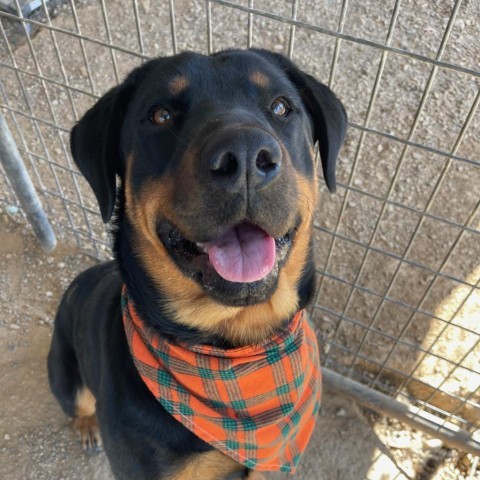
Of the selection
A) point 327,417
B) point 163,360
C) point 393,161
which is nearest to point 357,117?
point 393,161

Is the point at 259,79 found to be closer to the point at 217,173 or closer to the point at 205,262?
the point at 217,173

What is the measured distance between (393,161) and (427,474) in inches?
74.2

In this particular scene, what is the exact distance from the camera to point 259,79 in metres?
1.58

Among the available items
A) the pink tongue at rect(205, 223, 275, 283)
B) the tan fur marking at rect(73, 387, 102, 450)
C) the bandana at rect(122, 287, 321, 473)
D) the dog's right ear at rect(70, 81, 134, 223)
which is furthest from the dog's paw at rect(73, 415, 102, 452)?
the pink tongue at rect(205, 223, 275, 283)

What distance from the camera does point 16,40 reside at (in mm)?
4016

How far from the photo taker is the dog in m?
1.38

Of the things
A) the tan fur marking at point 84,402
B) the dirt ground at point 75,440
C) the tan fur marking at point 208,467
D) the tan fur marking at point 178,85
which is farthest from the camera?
the dirt ground at point 75,440

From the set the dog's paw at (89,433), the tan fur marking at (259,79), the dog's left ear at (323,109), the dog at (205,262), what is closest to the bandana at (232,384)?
the dog at (205,262)

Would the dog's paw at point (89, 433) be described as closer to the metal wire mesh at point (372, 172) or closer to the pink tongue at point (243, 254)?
the metal wire mesh at point (372, 172)

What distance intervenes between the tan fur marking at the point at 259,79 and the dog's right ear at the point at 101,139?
1.30ft

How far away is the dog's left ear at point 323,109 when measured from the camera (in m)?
1.70

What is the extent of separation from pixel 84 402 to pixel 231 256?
4.45 ft

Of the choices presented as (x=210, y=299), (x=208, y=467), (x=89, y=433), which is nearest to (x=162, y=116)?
(x=210, y=299)

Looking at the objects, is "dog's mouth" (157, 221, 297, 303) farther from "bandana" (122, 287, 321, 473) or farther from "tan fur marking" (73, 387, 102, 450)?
"tan fur marking" (73, 387, 102, 450)
